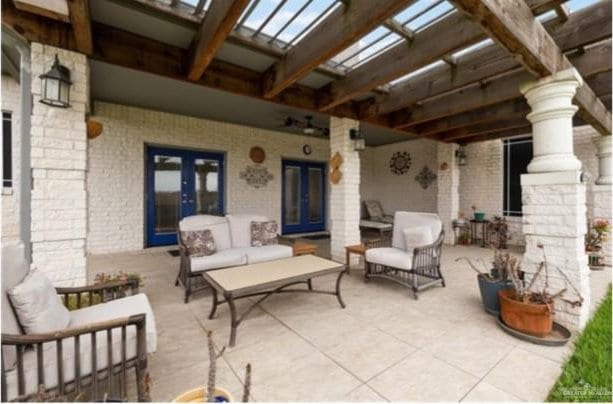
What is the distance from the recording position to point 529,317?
2258mm

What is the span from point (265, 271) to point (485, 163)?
20.7 ft

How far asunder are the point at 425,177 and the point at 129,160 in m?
6.92

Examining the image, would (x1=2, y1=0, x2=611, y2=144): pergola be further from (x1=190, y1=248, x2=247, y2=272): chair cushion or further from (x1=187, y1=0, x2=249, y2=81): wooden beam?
(x1=190, y1=248, x2=247, y2=272): chair cushion

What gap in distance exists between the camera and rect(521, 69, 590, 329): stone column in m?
A: 2.36

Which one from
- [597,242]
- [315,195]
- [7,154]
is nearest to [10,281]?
[7,154]

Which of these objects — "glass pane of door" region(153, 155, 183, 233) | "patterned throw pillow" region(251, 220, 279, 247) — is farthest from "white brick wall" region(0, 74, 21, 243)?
"patterned throw pillow" region(251, 220, 279, 247)

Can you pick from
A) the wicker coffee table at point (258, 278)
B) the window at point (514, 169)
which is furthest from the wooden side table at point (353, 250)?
the window at point (514, 169)

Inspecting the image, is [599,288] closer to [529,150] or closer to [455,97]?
[455,97]

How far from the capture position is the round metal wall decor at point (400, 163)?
7.95m

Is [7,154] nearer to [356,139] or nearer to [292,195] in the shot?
[292,195]

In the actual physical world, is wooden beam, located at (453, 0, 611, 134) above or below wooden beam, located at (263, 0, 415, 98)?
below

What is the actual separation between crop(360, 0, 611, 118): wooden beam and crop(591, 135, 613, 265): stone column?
312 centimetres

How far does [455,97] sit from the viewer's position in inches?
157

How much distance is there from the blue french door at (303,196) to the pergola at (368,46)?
3514mm
